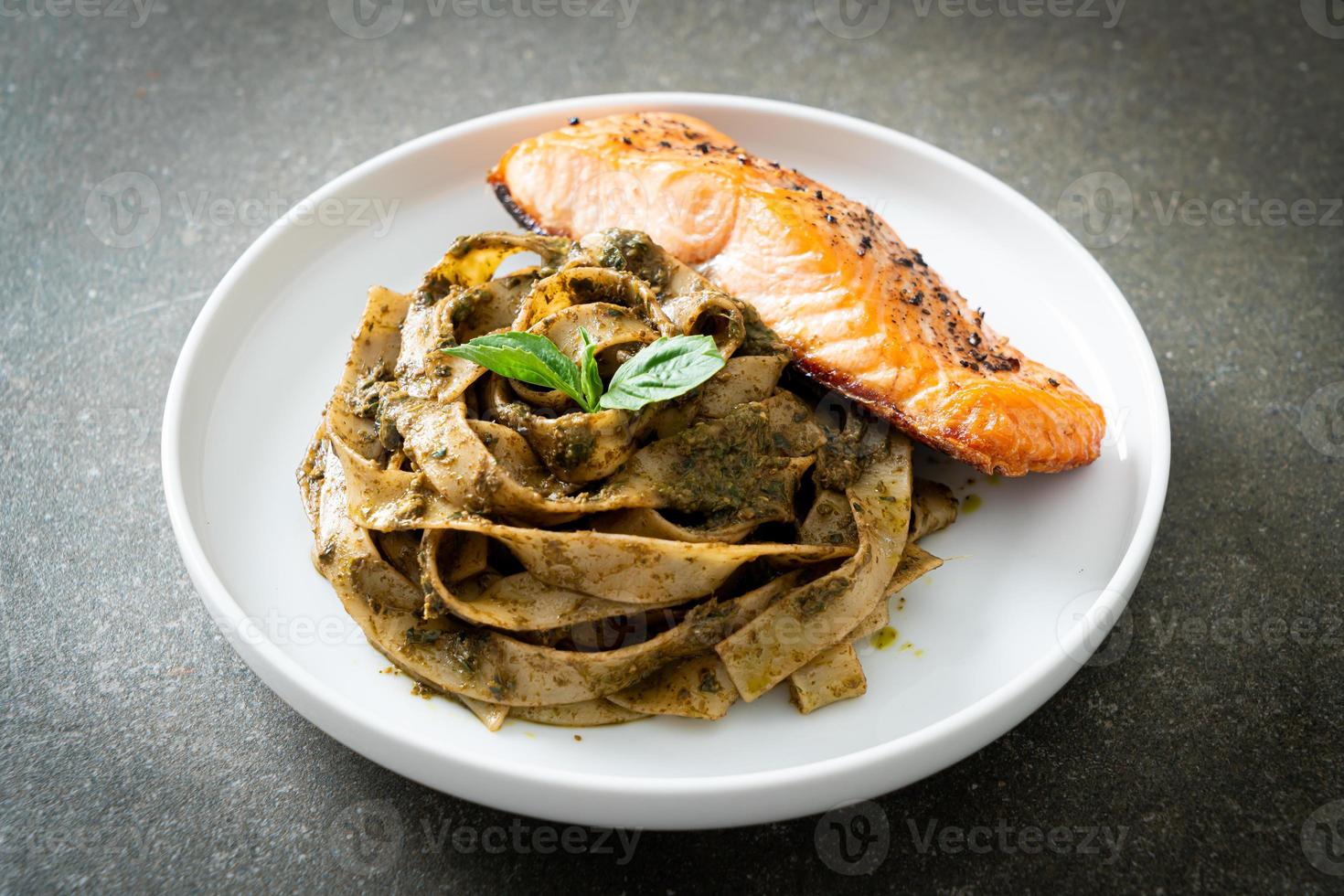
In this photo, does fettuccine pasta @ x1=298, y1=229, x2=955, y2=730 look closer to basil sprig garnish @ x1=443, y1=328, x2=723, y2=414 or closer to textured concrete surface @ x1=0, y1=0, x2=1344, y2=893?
basil sprig garnish @ x1=443, y1=328, x2=723, y2=414

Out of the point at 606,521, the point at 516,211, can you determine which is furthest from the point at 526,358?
the point at 516,211

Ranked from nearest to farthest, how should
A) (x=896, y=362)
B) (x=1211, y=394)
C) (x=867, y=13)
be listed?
(x=896, y=362)
(x=1211, y=394)
(x=867, y=13)

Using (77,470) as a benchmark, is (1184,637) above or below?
above

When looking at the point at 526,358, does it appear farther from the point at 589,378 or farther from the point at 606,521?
the point at 606,521

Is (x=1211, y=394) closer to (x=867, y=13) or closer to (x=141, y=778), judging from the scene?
(x=867, y=13)

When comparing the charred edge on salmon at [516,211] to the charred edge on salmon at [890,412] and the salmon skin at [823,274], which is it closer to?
the salmon skin at [823,274]

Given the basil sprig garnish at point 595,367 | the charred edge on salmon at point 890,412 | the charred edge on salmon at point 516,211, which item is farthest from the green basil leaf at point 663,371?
the charred edge on salmon at point 516,211

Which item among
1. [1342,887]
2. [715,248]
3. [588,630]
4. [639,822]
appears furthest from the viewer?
[715,248]

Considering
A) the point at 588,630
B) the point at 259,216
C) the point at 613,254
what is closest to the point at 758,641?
the point at 588,630
